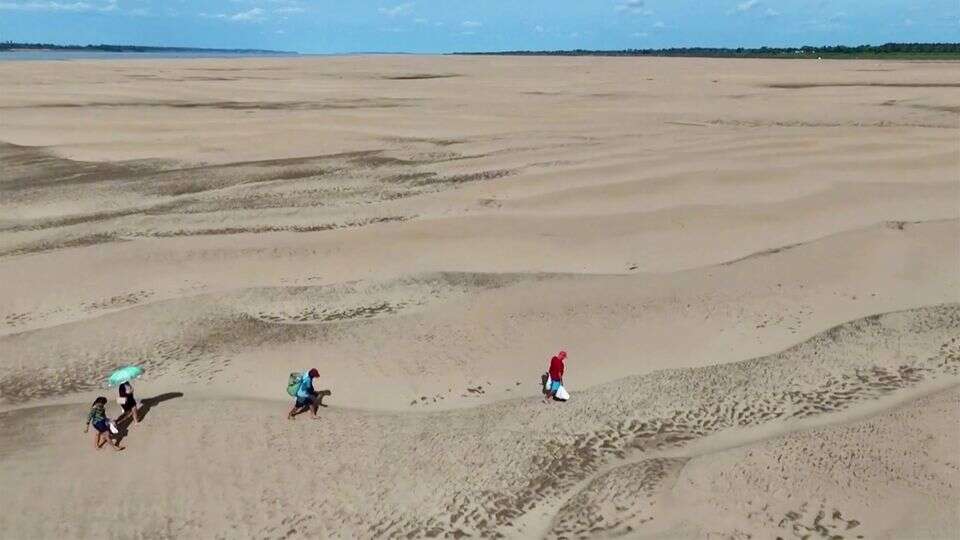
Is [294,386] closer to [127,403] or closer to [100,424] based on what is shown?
[127,403]

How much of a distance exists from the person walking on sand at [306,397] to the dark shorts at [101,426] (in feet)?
6.12

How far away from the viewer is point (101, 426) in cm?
720

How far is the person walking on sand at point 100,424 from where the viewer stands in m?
7.14

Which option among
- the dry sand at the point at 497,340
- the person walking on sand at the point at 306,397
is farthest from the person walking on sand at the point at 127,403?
the person walking on sand at the point at 306,397

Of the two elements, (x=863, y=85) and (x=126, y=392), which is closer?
(x=126, y=392)

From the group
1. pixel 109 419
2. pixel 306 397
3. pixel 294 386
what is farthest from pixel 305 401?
pixel 109 419

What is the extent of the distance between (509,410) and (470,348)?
1673 mm

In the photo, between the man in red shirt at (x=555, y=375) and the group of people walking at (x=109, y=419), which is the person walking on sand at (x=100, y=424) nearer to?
the group of people walking at (x=109, y=419)

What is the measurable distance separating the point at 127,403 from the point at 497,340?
4.67m

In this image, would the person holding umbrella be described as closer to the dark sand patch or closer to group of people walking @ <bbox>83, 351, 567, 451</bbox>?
group of people walking @ <bbox>83, 351, 567, 451</bbox>

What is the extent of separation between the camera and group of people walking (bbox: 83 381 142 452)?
7.15 meters

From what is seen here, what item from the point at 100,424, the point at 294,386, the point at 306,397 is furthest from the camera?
the point at 306,397

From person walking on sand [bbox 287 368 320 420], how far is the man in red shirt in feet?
8.79

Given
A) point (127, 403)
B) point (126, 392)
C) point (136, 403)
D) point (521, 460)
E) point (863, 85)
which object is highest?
point (863, 85)
